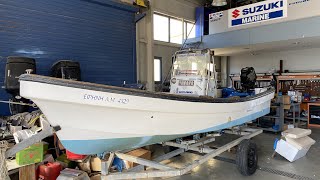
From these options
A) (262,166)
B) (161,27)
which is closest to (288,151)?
(262,166)

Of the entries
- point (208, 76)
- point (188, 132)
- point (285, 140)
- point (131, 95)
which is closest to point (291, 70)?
point (285, 140)

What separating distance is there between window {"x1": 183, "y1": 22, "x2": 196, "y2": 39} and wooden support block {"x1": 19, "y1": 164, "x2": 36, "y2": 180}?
25.6 feet

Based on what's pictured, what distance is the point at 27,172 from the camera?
3.10 metres

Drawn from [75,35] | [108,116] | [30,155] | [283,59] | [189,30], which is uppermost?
[189,30]

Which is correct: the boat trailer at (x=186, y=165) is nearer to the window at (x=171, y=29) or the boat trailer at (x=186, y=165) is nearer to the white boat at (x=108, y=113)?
the white boat at (x=108, y=113)

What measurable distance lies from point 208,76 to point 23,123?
334 cm

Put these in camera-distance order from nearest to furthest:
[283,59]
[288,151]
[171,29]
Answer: [288,151] → [171,29] → [283,59]

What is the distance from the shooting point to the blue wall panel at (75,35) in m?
4.83

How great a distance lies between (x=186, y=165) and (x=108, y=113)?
105cm

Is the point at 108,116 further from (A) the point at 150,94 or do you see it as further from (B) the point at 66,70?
(B) the point at 66,70

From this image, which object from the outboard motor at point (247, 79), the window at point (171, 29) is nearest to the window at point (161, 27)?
the window at point (171, 29)

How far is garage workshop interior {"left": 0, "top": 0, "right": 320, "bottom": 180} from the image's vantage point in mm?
2100

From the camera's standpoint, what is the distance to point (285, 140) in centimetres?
417

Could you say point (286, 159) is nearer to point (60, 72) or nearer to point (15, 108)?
point (60, 72)
